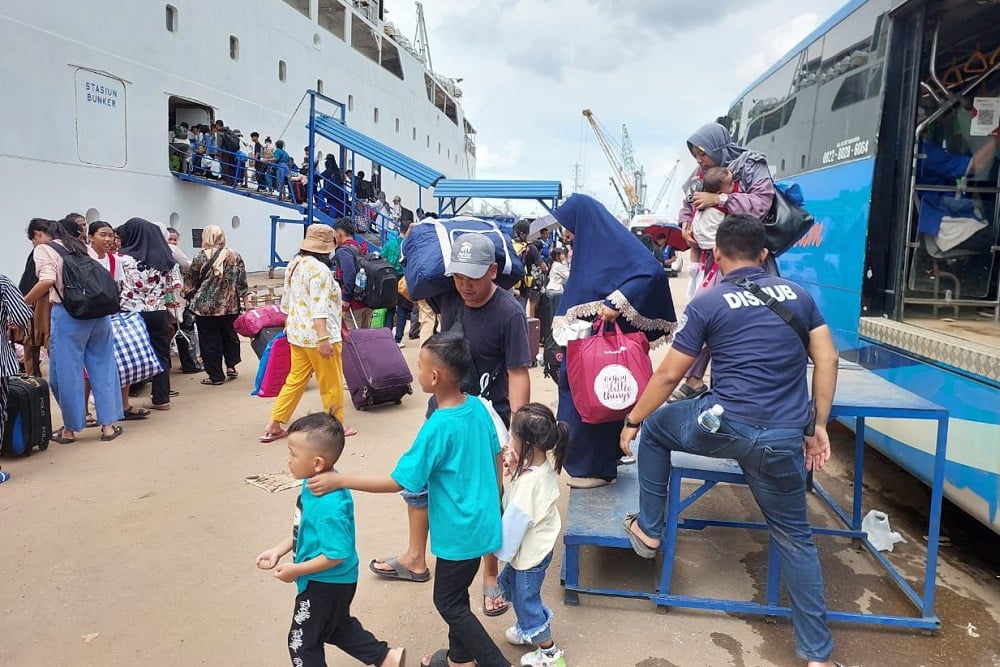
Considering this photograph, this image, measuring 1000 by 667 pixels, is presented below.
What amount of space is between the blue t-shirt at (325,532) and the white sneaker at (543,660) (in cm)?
87

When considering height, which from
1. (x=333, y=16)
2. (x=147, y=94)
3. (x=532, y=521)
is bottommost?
(x=532, y=521)

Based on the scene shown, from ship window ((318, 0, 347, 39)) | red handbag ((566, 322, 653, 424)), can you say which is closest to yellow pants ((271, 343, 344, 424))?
red handbag ((566, 322, 653, 424))

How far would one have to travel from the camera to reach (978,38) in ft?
15.4

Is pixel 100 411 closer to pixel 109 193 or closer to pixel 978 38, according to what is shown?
pixel 978 38

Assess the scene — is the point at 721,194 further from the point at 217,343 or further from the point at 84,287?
the point at 217,343

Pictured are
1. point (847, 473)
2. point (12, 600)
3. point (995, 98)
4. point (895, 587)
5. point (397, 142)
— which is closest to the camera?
point (12, 600)

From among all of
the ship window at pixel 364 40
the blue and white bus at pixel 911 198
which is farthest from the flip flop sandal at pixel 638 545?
the ship window at pixel 364 40

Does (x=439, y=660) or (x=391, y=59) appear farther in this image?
(x=391, y=59)

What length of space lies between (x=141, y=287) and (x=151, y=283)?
0.29 ft

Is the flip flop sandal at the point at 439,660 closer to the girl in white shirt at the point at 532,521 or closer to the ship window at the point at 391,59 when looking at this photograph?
the girl in white shirt at the point at 532,521

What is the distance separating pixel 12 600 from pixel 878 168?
17.5 ft

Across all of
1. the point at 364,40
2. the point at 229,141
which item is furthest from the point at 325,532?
the point at 364,40

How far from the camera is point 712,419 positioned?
8.28 ft

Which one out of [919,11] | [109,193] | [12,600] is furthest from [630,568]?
[109,193]
